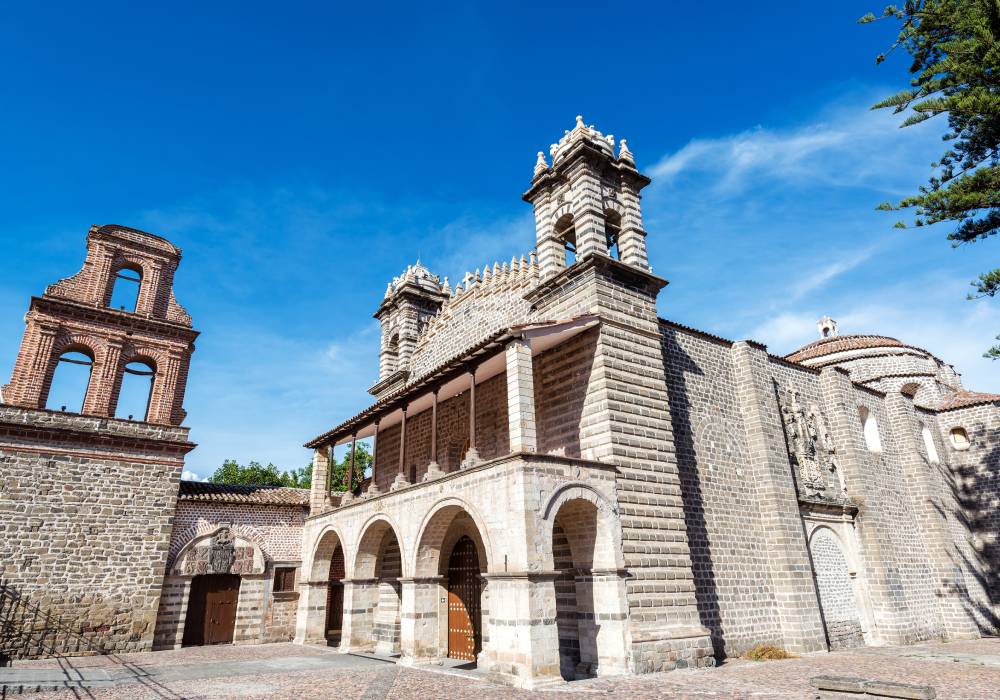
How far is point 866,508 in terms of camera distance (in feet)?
55.5

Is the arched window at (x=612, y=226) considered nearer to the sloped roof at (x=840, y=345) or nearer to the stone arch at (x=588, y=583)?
the stone arch at (x=588, y=583)

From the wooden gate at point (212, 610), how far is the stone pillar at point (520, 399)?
41.8 ft

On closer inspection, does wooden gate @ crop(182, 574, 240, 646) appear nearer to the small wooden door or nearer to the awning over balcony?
the awning over balcony

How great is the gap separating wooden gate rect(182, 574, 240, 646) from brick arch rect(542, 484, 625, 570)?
12.4 m

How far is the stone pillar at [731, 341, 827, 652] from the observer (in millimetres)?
13469

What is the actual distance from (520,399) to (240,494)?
42.9 ft

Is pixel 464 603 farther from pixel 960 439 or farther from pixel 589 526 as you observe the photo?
pixel 960 439

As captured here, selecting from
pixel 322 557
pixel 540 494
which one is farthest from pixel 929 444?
pixel 322 557

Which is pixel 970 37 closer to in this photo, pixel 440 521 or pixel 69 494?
pixel 440 521

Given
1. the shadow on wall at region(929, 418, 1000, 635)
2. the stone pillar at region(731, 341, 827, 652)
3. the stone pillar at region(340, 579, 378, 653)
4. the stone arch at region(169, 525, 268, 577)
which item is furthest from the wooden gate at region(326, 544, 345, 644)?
the shadow on wall at region(929, 418, 1000, 635)

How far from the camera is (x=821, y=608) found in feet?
48.0

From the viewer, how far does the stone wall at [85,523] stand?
14.9m

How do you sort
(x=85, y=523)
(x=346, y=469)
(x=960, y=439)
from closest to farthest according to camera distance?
(x=85, y=523) < (x=960, y=439) < (x=346, y=469)

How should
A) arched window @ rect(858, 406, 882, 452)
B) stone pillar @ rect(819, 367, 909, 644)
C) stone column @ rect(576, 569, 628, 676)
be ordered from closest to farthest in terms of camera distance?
stone column @ rect(576, 569, 628, 676) < stone pillar @ rect(819, 367, 909, 644) < arched window @ rect(858, 406, 882, 452)
